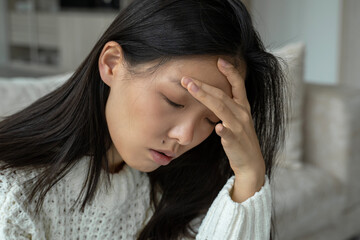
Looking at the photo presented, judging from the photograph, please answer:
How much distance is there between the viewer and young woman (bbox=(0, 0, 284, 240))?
1.01 m

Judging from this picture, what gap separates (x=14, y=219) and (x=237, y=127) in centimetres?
43

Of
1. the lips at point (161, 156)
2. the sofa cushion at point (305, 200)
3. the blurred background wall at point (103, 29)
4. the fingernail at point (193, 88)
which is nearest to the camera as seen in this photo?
the fingernail at point (193, 88)

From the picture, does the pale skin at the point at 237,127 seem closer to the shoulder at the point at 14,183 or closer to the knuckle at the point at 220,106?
the knuckle at the point at 220,106

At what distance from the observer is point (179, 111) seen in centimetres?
101

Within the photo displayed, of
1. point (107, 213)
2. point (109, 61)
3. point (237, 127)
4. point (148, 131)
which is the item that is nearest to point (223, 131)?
point (237, 127)

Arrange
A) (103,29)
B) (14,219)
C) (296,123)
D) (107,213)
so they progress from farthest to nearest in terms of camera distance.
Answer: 1. (103,29)
2. (296,123)
3. (107,213)
4. (14,219)

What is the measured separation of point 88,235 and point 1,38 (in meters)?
5.84

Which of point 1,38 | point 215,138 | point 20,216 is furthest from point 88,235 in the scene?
point 1,38

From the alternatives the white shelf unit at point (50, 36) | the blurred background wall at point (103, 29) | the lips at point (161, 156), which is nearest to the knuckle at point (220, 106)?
the lips at point (161, 156)

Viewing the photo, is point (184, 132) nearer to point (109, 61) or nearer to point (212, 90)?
point (212, 90)

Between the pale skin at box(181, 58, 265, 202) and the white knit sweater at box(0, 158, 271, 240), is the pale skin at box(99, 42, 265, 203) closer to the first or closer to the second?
the pale skin at box(181, 58, 265, 202)

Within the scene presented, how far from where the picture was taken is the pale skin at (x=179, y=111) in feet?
3.28

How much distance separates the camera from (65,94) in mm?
1168

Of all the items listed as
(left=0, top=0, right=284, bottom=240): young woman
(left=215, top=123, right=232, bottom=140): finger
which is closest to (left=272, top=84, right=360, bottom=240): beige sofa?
(left=0, top=0, right=284, bottom=240): young woman
